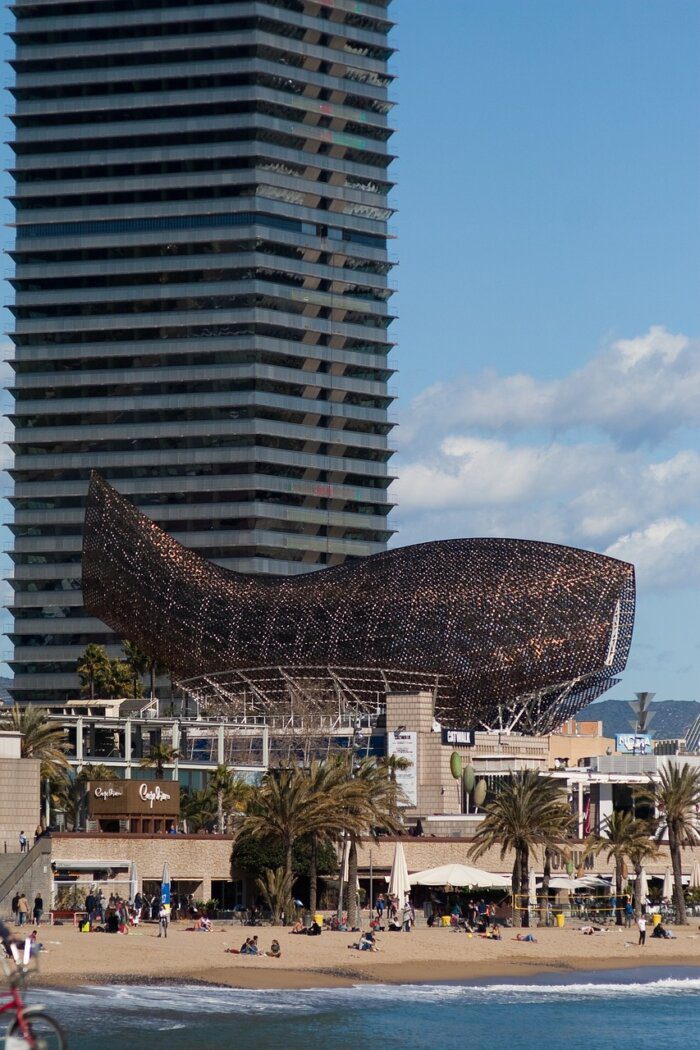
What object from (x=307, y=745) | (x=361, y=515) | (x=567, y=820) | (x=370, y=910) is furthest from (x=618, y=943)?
(x=361, y=515)

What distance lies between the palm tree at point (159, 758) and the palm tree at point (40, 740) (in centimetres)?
690

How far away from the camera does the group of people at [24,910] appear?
65.2 metres

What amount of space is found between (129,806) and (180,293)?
343 feet

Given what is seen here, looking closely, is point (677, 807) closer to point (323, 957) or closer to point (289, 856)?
point (289, 856)

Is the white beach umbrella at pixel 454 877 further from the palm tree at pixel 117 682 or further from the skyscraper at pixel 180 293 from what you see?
the skyscraper at pixel 180 293

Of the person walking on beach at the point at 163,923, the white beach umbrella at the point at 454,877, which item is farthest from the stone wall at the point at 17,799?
the white beach umbrella at the point at 454,877

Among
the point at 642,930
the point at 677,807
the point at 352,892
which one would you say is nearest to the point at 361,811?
the point at 352,892

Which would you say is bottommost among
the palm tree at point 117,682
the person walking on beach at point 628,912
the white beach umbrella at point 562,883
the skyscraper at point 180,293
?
the person walking on beach at point 628,912

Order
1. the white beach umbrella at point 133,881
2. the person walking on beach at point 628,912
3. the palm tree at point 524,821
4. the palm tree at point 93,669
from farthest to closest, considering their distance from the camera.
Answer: the palm tree at point 93,669
the person walking on beach at point 628,912
the palm tree at point 524,821
the white beach umbrella at point 133,881

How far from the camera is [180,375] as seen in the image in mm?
178375

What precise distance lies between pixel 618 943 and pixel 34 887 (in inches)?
923

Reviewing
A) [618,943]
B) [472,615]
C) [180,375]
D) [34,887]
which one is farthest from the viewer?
[180,375]

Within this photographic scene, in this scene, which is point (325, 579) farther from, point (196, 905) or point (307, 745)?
point (196, 905)

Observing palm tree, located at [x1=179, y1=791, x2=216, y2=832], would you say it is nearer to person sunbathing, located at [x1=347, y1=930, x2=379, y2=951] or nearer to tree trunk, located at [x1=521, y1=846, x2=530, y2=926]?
tree trunk, located at [x1=521, y1=846, x2=530, y2=926]
